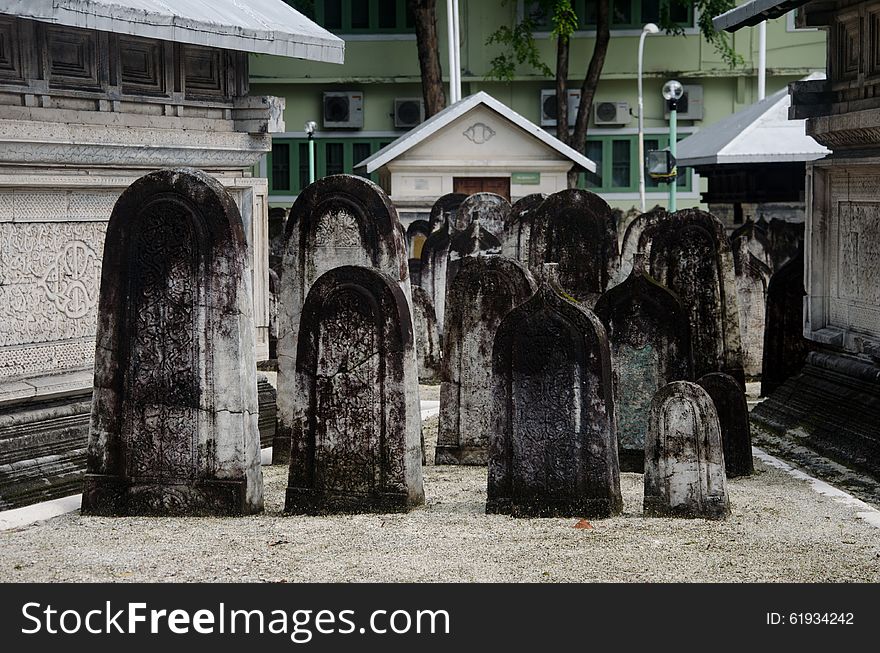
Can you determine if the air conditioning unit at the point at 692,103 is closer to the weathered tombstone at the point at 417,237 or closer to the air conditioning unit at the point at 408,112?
the air conditioning unit at the point at 408,112

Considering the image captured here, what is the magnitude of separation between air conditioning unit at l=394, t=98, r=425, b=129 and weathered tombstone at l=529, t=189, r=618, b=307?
842 inches

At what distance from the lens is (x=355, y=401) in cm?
700

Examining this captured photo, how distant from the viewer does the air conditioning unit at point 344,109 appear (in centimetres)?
3350

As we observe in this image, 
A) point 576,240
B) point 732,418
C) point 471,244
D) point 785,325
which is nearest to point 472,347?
point 732,418

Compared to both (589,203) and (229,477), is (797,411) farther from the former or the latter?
(229,477)

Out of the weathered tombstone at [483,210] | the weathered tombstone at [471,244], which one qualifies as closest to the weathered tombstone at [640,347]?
the weathered tombstone at [471,244]

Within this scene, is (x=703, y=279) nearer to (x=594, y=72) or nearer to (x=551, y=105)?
(x=594, y=72)

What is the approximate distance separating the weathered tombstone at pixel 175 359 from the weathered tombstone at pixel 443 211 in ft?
34.3

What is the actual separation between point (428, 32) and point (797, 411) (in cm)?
1952

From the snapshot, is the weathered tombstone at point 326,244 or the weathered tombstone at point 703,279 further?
the weathered tombstone at point 703,279

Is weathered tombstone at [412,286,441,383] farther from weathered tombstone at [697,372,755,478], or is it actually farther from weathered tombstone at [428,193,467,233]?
weathered tombstone at [697,372,755,478]

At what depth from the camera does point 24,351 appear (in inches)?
323

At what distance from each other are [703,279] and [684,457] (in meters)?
3.93

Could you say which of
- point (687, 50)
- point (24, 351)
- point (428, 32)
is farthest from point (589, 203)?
point (687, 50)
